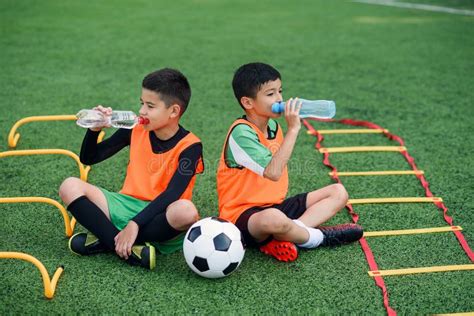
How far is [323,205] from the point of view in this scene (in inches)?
139

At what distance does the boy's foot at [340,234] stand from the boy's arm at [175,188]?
871 millimetres

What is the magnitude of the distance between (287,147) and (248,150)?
236 millimetres

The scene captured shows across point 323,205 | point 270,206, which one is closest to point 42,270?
point 270,206

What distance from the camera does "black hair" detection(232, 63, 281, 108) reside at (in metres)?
3.26

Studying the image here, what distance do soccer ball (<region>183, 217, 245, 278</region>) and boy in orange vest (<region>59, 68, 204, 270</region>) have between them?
14 centimetres

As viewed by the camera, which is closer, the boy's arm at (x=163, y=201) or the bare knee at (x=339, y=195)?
the boy's arm at (x=163, y=201)

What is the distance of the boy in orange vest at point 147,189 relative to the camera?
320 centimetres

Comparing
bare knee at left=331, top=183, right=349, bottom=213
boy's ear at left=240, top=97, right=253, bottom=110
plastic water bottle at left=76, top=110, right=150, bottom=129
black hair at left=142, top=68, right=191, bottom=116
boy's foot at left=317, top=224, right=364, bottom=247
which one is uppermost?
black hair at left=142, top=68, right=191, bottom=116

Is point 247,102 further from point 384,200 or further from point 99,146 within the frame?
point 384,200

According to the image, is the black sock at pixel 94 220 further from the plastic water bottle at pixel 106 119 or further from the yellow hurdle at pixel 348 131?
the yellow hurdle at pixel 348 131

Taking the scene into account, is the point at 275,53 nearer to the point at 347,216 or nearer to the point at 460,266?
the point at 347,216

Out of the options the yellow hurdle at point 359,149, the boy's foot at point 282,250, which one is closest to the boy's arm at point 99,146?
the boy's foot at point 282,250

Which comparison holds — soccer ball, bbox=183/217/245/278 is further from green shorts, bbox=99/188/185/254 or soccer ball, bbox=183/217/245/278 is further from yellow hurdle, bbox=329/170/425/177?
yellow hurdle, bbox=329/170/425/177

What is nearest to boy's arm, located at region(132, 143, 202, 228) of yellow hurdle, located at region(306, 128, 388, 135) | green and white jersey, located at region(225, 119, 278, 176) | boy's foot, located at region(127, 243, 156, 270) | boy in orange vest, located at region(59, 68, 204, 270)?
boy in orange vest, located at region(59, 68, 204, 270)
